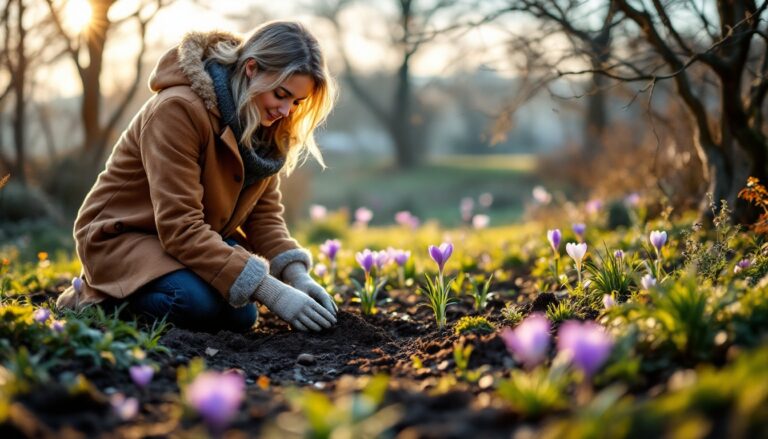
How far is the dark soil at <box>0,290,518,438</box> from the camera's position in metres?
1.90

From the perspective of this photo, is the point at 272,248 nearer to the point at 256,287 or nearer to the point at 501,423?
the point at 256,287

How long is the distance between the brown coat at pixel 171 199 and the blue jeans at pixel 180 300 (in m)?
0.08

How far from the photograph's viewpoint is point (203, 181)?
3512 millimetres

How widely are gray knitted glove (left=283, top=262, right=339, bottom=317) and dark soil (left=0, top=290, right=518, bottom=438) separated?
0.38 ft

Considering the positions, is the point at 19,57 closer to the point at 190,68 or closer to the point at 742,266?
the point at 190,68

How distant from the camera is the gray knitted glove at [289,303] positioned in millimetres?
3322

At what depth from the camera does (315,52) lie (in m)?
3.40

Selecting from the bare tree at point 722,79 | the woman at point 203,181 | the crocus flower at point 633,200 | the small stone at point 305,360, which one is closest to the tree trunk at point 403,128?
the crocus flower at point 633,200

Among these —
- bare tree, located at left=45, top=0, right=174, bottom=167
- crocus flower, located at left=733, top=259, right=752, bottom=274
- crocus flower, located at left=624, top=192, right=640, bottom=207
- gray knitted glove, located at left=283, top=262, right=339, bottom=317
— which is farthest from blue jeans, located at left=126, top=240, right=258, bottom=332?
bare tree, located at left=45, top=0, right=174, bottom=167

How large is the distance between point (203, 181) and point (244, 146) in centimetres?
27

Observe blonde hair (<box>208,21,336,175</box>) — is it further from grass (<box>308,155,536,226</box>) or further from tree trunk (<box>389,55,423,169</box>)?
tree trunk (<box>389,55,423,169</box>)

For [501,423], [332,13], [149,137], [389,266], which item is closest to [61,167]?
[389,266]

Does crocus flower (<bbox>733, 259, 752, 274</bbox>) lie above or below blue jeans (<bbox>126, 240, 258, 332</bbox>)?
above

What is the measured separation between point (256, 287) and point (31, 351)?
1.04 m
